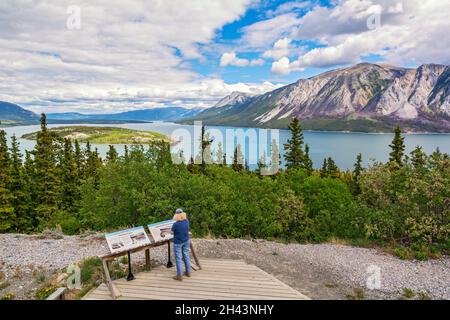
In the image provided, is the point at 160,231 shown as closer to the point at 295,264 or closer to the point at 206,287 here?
the point at 206,287

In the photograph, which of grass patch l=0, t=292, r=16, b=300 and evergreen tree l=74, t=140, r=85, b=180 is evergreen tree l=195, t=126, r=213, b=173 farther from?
grass patch l=0, t=292, r=16, b=300

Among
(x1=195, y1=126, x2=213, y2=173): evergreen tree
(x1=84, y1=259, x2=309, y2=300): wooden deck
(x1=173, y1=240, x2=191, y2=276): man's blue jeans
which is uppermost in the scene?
(x1=195, y1=126, x2=213, y2=173): evergreen tree

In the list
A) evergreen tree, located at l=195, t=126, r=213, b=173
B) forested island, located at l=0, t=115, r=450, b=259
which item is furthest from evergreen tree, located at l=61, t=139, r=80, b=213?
evergreen tree, located at l=195, t=126, r=213, b=173

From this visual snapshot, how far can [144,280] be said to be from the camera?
30.7 feet

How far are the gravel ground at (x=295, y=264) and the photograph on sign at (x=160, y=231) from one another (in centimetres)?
197

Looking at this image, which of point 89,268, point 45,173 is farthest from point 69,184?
point 89,268

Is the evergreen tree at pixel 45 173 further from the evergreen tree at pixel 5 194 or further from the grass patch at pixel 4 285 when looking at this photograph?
the grass patch at pixel 4 285

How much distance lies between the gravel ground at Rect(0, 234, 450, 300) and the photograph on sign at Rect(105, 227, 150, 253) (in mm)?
2349

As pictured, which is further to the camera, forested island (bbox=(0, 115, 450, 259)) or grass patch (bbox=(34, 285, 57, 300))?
forested island (bbox=(0, 115, 450, 259))

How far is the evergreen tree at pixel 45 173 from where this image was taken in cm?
4016

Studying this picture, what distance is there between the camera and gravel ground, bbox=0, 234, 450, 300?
10328mm

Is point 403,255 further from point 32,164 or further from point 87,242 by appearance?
point 32,164
